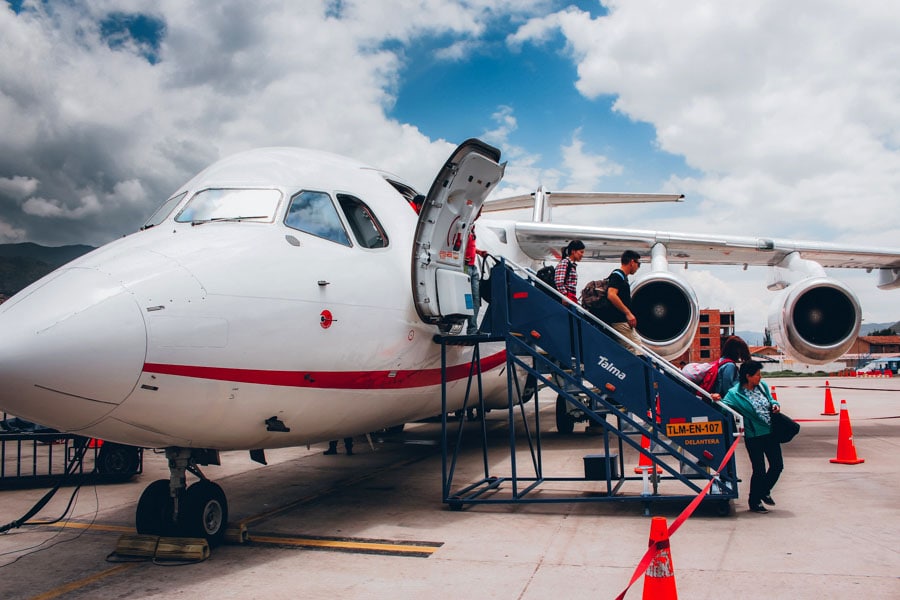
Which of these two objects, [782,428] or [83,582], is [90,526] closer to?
[83,582]

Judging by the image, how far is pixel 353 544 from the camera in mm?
6223

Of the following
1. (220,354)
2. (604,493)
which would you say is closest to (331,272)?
(220,354)

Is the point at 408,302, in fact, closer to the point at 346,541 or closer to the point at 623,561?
the point at 346,541

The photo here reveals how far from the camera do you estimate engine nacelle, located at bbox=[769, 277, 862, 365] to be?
1127 cm

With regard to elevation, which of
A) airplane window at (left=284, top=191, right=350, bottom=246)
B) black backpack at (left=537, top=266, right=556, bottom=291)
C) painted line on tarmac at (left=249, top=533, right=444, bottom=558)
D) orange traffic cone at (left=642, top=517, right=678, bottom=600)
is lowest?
painted line on tarmac at (left=249, top=533, right=444, bottom=558)

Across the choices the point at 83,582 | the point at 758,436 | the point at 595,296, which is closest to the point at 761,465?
the point at 758,436

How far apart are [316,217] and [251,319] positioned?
140 centimetres

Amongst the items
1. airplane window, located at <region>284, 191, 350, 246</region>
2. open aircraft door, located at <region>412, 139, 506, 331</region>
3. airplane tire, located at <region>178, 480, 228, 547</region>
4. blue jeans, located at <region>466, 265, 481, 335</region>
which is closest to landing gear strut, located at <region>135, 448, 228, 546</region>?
airplane tire, located at <region>178, 480, 228, 547</region>

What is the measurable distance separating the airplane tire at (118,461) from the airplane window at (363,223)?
546 centimetres

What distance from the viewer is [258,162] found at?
6.85 m

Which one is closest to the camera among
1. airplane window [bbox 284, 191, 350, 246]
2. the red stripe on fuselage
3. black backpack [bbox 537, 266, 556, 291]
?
the red stripe on fuselage

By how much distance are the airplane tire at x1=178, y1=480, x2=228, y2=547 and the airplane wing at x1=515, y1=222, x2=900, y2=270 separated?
808 cm

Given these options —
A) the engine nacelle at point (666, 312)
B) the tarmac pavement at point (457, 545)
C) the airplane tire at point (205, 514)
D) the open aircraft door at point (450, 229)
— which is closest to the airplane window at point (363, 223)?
the open aircraft door at point (450, 229)

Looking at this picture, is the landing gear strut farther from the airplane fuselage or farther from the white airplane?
the airplane fuselage
